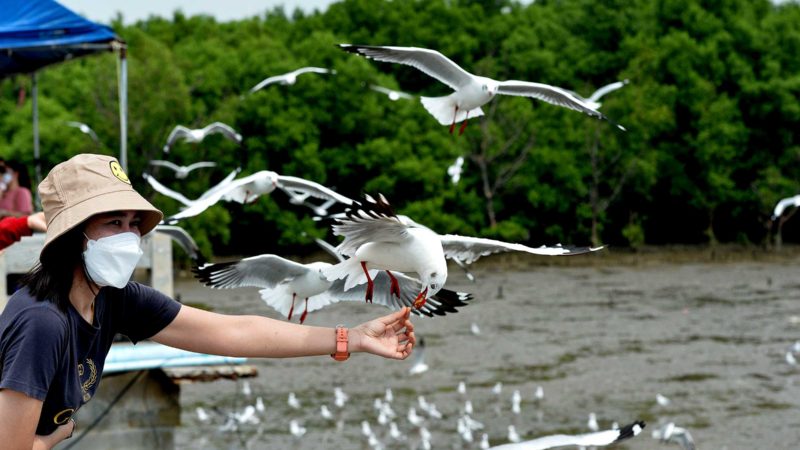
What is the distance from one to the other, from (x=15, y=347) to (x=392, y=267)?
1612 mm

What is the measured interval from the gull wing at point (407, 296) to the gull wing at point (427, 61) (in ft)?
3.51

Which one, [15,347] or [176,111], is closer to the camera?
[15,347]

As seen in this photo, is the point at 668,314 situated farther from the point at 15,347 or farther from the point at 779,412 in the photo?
the point at 15,347

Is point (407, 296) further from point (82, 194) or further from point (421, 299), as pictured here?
point (82, 194)

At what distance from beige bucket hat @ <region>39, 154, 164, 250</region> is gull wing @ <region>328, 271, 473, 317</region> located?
1.24 meters

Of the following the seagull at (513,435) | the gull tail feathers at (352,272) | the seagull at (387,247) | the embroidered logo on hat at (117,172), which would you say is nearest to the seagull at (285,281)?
the gull tail feathers at (352,272)

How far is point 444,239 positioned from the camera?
4.08 meters

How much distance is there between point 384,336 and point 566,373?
43.7 feet

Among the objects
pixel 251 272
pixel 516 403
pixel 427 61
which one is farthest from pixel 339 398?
pixel 251 272

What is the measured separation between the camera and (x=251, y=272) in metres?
5.30

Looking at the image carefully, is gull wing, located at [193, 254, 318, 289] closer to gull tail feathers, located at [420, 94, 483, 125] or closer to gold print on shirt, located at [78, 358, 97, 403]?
gull tail feathers, located at [420, 94, 483, 125]

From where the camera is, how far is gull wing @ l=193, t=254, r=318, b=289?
4.89 meters

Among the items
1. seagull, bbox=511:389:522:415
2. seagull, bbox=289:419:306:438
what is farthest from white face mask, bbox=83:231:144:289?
seagull, bbox=511:389:522:415

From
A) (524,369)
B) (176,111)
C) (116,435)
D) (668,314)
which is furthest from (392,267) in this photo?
(176,111)
